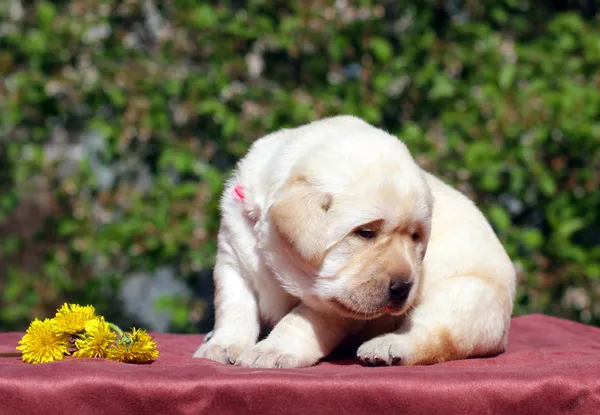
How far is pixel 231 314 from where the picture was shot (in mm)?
3275

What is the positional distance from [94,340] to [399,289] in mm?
1061

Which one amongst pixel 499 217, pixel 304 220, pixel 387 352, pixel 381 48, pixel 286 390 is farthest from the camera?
pixel 381 48

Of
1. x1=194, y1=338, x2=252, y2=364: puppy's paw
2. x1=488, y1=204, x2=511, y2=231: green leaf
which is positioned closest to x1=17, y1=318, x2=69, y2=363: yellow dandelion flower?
x1=194, y1=338, x2=252, y2=364: puppy's paw

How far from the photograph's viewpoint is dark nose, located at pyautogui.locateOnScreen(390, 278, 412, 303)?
2.80 m

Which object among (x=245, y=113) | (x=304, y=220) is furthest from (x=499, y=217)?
(x=304, y=220)

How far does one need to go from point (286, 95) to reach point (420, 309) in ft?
8.72

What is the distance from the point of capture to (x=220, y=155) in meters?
5.73

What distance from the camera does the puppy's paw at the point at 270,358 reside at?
2832 mm

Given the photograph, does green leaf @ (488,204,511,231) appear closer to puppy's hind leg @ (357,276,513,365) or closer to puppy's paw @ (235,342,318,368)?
puppy's hind leg @ (357,276,513,365)

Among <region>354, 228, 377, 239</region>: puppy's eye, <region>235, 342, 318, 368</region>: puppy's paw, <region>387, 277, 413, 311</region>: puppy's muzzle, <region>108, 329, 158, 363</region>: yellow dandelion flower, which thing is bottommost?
<region>235, 342, 318, 368</region>: puppy's paw

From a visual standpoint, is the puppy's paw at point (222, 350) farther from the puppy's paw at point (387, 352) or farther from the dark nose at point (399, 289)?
the dark nose at point (399, 289)

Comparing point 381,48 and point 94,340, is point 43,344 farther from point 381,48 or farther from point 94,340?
point 381,48

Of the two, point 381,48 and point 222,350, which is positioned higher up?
point 381,48

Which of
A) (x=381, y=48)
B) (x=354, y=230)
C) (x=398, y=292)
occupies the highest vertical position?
(x=381, y=48)
